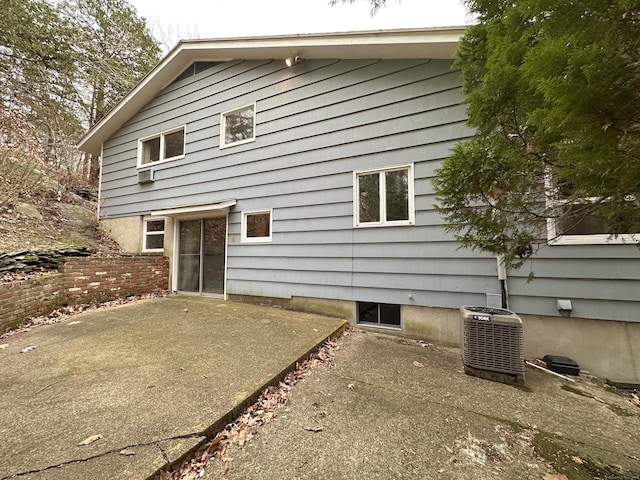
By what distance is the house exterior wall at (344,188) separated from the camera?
3510mm

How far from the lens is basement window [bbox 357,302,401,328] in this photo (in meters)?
4.55

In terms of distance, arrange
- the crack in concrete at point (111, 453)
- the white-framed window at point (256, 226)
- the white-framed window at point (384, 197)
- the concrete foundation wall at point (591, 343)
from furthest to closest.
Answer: the white-framed window at point (256, 226)
the white-framed window at point (384, 197)
the concrete foundation wall at point (591, 343)
the crack in concrete at point (111, 453)

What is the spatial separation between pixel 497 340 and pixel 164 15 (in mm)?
17563

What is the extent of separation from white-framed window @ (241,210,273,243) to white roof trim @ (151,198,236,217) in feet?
1.45

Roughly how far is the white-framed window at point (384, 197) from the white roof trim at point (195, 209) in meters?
2.96

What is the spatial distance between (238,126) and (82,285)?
15.3 ft

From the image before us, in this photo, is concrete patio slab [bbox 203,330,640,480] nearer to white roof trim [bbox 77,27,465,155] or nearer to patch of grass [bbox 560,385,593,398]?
patch of grass [bbox 560,385,593,398]

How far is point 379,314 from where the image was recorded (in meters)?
4.66

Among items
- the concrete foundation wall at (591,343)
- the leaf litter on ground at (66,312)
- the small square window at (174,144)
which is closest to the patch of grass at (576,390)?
the concrete foundation wall at (591,343)

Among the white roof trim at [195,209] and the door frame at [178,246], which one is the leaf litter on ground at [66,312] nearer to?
the door frame at [178,246]

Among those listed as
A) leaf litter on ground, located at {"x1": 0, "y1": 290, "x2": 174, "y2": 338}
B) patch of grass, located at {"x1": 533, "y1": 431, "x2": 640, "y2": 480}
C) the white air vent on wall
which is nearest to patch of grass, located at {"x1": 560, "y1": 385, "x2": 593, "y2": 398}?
patch of grass, located at {"x1": 533, "y1": 431, "x2": 640, "y2": 480}

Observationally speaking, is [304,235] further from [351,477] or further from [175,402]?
[351,477]

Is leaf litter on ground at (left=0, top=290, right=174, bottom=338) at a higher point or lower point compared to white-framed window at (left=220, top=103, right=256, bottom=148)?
lower

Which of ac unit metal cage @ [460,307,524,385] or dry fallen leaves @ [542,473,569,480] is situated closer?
dry fallen leaves @ [542,473,569,480]
